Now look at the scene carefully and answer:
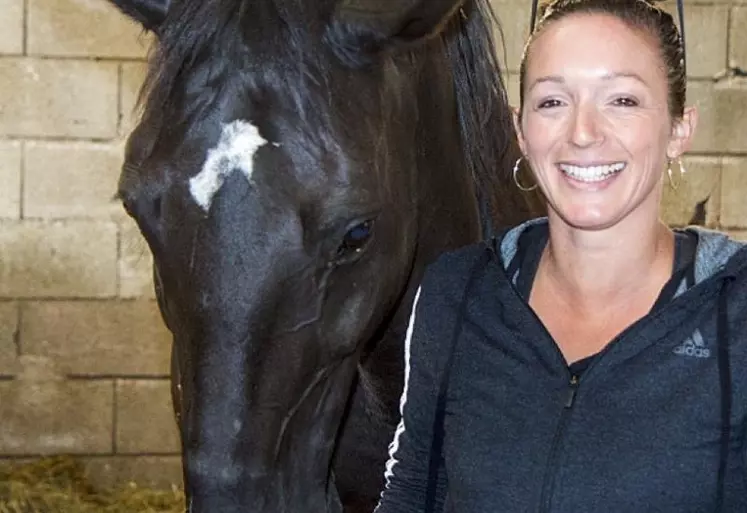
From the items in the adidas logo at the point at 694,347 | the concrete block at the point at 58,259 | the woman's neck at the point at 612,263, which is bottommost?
the concrete block at the point at 58,259

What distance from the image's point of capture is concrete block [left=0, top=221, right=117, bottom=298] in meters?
3.39

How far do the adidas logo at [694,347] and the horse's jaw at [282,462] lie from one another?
43cm

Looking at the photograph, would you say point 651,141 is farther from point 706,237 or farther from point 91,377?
point 91,377

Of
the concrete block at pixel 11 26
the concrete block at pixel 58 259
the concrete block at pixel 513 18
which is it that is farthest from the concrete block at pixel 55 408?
the concrete block at pixel 513 18

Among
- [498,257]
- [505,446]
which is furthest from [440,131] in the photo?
[505,446]

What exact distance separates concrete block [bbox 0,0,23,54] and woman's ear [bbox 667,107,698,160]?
2.46 meters

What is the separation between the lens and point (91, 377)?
Result: 3.48m

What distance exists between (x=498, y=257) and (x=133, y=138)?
0.46 m

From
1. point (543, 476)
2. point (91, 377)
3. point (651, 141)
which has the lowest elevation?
point (91, 377)

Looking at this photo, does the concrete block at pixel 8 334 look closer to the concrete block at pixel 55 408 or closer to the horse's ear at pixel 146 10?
the concrete block at pixel 55 408

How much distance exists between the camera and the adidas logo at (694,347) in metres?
1.19

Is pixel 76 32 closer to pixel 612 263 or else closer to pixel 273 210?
pixel 273 210

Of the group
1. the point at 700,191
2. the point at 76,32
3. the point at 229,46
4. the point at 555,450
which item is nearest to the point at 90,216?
the point at 76,32

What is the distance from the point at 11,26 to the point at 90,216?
23.5 inches
